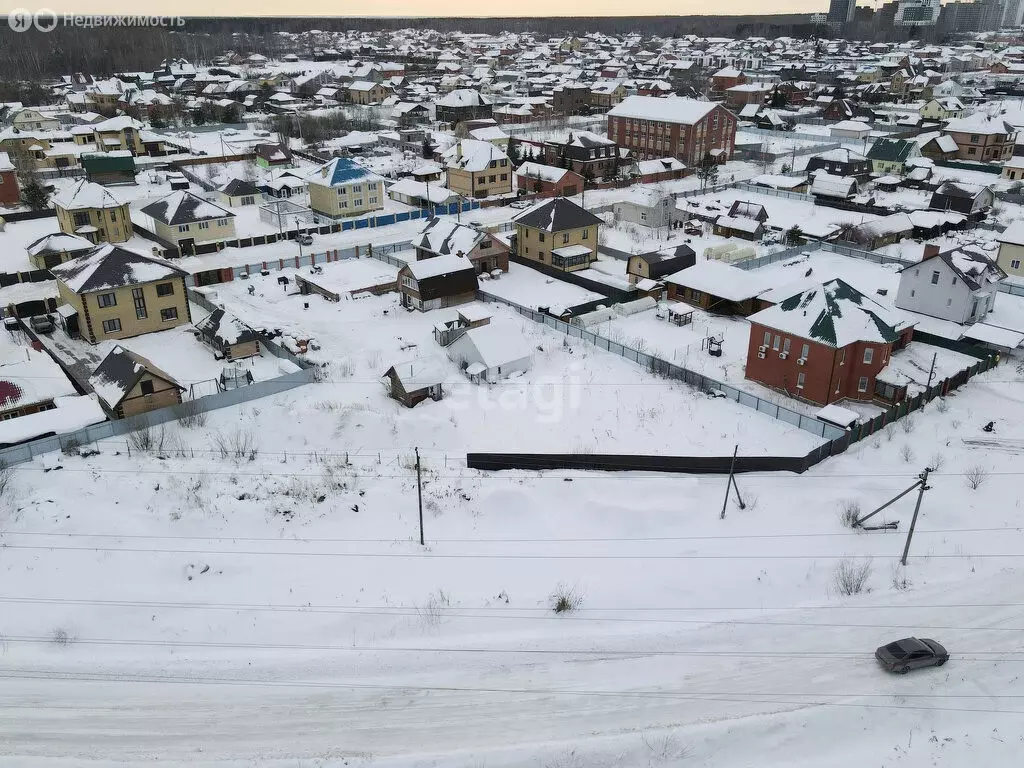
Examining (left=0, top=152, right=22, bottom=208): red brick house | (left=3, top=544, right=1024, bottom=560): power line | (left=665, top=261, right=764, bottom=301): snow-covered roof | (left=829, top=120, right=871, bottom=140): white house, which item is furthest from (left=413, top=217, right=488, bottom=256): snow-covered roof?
(left=829, top=120, right=871, bottom=140): white house

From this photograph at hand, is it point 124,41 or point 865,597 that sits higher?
point 124,41

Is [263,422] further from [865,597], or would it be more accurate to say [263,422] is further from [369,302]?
[865,597]

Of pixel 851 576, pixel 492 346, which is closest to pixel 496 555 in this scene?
pixel 851 576

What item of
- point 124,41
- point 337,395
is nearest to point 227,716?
point 337,395

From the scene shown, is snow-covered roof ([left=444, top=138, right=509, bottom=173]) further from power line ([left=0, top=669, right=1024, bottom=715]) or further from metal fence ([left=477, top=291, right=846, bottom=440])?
power line ([left=0, top=669, right=1024, bottom=715])

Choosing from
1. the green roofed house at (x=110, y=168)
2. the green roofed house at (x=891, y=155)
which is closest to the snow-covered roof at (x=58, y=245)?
the green roofed house at (x=110, y=168)
